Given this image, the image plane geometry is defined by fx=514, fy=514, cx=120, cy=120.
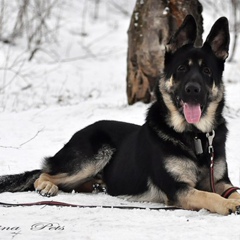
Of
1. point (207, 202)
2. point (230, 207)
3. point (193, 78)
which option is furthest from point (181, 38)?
point (230, 207)

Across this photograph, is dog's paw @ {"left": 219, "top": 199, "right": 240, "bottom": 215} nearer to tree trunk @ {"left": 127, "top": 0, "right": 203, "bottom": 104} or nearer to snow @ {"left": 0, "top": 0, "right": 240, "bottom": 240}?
snow @ {"left": 0, "top": 0, "right": 240, "bottom": 240}

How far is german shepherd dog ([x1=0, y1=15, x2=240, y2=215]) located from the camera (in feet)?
15.2

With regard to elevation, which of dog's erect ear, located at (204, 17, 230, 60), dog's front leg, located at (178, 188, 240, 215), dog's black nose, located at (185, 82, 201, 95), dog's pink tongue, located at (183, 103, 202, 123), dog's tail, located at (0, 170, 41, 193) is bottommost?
dog's tail, located at (0, 170, 41, 193)

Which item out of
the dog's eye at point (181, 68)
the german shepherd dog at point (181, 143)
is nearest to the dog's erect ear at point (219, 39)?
the german shepherd dog at point (181, 143)

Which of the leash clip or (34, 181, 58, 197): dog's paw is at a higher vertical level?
the leash clip

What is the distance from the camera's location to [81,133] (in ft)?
→ 19.4

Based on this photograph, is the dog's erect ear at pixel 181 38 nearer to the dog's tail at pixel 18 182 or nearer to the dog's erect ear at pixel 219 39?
the dog's erect ear at pixel 219 39

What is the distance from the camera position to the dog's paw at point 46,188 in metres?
5.22

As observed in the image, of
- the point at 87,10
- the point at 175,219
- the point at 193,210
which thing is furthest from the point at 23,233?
the point at 87,10

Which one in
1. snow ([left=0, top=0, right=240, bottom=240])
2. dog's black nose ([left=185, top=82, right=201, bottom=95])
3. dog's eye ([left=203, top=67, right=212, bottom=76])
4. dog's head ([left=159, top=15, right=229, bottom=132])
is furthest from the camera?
dog's eye ([left=203, top=67, right=212, bottom=76])

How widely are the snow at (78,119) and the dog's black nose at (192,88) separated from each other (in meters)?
1.06

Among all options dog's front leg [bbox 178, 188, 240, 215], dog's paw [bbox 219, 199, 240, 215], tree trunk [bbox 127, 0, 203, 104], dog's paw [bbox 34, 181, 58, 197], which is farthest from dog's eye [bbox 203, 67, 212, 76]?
tree trunk [bbox 127, 0, 203, 104]

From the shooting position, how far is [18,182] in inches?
216

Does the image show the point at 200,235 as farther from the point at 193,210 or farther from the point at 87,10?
the point at 87,10
